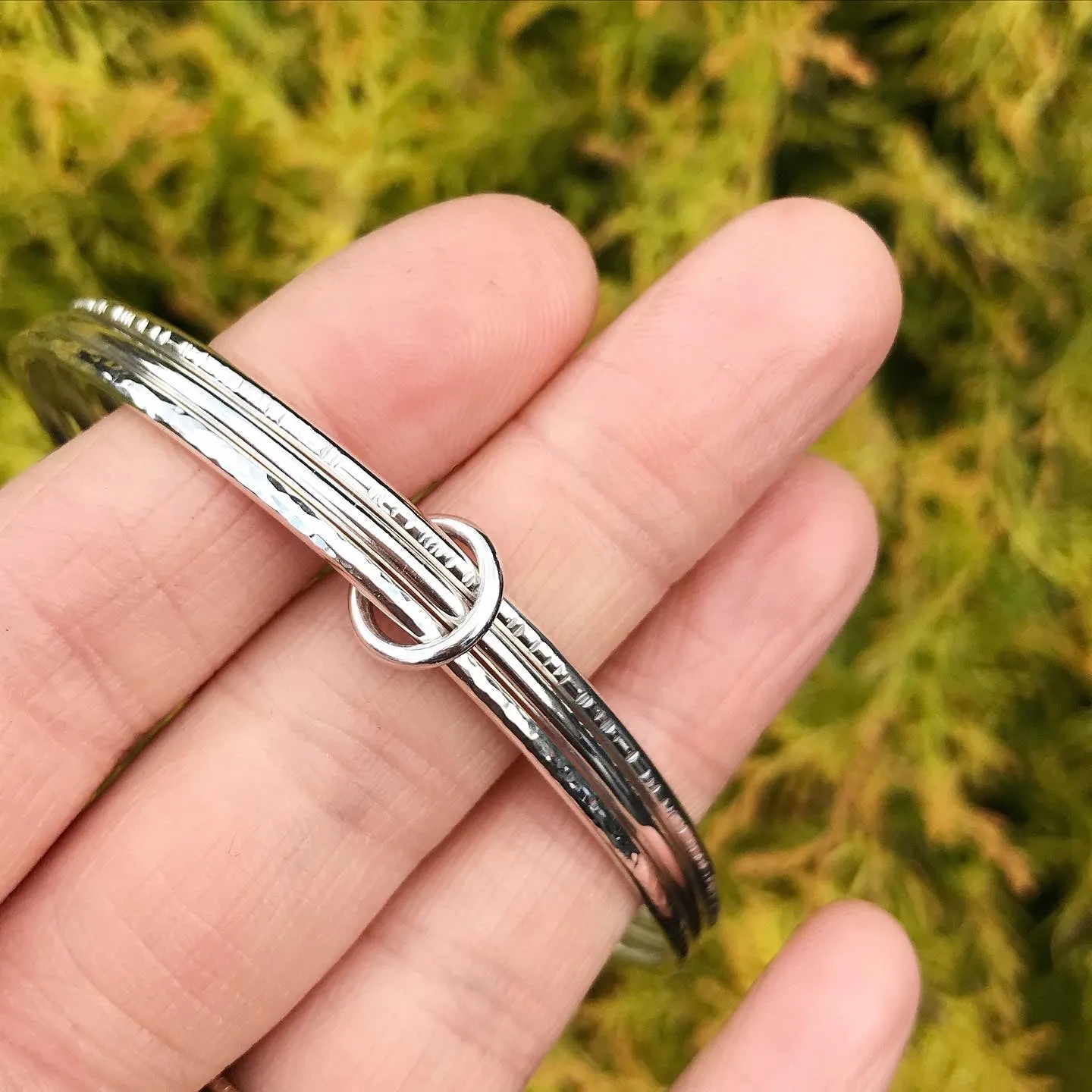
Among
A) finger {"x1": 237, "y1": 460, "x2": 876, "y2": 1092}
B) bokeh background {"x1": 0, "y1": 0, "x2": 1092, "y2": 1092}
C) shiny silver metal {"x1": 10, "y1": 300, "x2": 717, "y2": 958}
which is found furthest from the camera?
bokeh background {"x1": 0, "y1": 0, "x2": 1092, "y2": 1092}

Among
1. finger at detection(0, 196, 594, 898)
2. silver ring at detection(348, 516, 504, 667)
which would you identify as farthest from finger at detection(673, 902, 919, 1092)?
finger at detection(0, 196, 594, 898)

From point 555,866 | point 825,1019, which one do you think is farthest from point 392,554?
point 825,1019

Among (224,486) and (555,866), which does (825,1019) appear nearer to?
(555,866)

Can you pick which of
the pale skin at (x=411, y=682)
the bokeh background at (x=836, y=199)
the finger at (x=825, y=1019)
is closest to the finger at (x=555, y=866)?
the pale skin at (x=411, y=682)

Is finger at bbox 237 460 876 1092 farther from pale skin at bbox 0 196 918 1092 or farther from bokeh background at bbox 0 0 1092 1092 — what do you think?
bokeh background at bbox 0 0 1092 1092

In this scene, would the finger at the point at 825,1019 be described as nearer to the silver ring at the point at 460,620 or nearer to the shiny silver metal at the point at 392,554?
the shiny silver metal at the point at 392,554

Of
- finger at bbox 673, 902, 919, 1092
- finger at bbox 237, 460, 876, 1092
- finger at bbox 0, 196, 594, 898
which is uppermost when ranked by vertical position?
finger at bbox 0, 196, 594, 898
